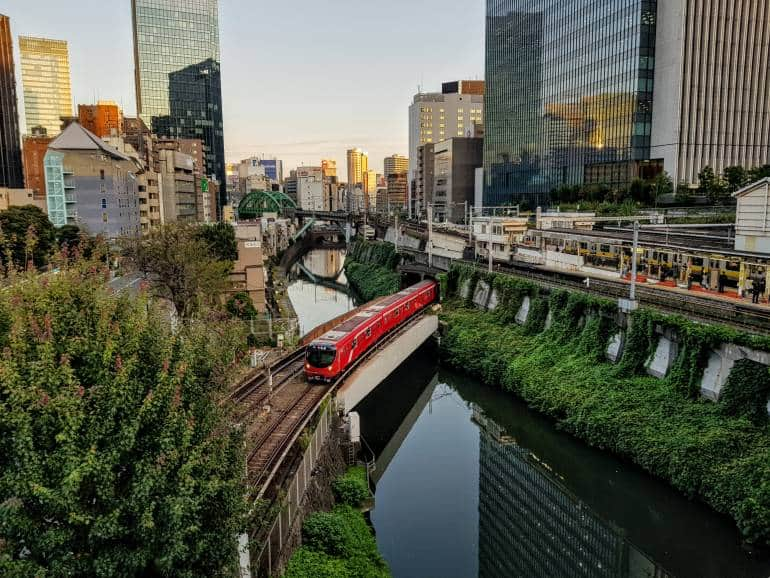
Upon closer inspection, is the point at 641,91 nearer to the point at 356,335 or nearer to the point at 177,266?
the point at 356,335

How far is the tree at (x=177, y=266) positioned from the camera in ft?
101

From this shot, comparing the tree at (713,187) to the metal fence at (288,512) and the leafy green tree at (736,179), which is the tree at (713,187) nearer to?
the leafy green tree at (736,179)

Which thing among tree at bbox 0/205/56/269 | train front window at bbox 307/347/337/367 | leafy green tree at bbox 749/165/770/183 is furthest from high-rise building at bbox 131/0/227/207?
train front window at bbox 307/347/337/367

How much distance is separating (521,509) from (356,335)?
10811mm

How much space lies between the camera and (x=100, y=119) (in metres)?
90.8

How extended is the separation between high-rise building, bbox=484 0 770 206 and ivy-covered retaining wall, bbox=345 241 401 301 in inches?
1115

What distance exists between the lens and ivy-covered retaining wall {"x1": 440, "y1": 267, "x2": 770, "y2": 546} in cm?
1825

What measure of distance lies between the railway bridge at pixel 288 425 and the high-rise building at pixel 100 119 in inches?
2544

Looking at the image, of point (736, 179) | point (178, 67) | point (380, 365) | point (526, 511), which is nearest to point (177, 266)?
point (380, 365)

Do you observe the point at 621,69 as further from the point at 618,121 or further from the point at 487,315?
the point at 487,315

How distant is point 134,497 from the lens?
815 cm

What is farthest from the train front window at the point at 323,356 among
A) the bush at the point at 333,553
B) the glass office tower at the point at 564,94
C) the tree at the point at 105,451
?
the glass office tower at the point at 564,94

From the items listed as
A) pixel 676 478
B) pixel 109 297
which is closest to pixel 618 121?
pixel 676 478

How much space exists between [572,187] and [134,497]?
76.2 m
